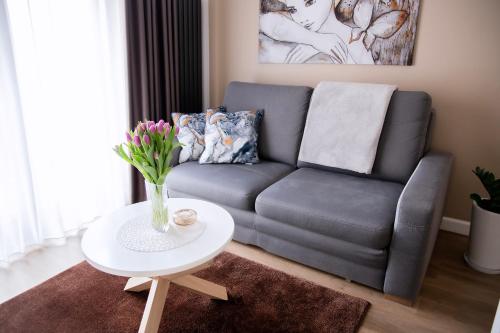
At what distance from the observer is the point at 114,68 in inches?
102

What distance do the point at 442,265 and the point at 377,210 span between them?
714 mm

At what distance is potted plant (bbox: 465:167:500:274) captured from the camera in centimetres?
193

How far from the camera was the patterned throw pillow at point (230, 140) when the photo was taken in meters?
2.46

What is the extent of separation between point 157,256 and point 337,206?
1000 millimetres

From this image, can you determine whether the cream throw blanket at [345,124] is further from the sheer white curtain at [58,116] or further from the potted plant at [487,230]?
the sheer white curtain at [58,116]

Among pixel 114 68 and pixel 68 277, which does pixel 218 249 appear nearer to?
pixel 68 277

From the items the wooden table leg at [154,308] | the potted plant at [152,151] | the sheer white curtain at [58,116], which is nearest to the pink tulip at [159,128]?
the potted plant at [152,151]

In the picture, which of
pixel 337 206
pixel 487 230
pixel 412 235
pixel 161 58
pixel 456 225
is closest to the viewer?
pixel 412 235

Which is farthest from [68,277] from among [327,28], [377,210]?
[327,28]

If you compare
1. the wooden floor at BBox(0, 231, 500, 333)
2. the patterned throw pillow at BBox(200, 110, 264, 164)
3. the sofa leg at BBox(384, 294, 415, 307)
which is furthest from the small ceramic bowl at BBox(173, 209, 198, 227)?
the sofa leg at BBox(384, 294, 415, 307)

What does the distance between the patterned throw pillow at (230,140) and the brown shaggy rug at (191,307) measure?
2.86ft

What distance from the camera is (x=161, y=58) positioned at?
283 cm

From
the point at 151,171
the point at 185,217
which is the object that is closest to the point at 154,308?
the point at 185,217

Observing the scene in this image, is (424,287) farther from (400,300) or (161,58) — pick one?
(161,58)
